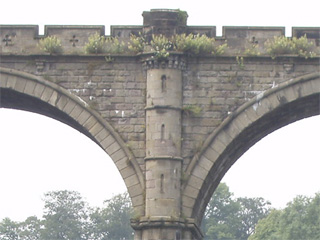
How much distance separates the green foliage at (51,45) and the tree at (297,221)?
48212 mm

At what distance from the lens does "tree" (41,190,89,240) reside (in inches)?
4289

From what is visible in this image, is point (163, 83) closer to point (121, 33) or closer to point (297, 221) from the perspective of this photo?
point (121, 33)

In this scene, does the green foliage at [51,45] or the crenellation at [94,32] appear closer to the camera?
the green foliage at [51,45]

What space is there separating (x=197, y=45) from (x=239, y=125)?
8.57 feet

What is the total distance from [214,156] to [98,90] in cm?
389

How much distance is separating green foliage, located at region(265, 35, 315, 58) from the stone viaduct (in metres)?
0.20

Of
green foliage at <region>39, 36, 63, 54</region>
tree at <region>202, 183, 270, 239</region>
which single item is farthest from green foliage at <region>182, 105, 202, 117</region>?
tree at <region>202, 183, 270, 239</region>

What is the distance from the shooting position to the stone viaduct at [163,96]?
33.2m

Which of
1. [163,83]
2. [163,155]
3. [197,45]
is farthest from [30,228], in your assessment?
[163,155]

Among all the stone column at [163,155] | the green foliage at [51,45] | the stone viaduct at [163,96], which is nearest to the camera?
the stone column at [163,155]

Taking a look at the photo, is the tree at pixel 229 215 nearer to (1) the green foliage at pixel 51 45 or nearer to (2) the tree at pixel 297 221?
(2) the tree at pixel 297 221

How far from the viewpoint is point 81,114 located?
3381 centimetres

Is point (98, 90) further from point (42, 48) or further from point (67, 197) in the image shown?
point (67, 197)

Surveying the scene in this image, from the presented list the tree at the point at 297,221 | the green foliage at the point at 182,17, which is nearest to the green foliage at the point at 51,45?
the green foliage at the point at 182,17
